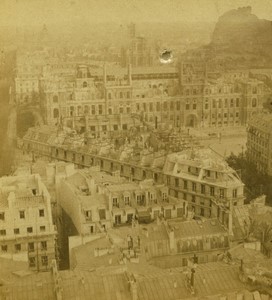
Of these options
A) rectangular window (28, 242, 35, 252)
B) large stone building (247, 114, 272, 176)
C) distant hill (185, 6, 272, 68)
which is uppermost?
distant hill (185, 6, 272, 68)

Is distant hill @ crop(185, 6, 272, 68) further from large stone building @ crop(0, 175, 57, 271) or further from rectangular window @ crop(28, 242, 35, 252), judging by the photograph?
rectangular window @ crop(28, 242, 35, 252)

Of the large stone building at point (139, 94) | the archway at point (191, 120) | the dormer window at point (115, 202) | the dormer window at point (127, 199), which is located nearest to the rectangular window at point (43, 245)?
→ the dormer window at point (115, 202)

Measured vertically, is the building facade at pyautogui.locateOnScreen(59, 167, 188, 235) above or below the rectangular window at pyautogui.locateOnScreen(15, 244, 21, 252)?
above

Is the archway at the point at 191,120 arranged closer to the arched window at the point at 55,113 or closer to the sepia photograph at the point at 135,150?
the sepia photograph at the point at 135,150

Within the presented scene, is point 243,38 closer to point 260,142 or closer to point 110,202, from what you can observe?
point 260,142

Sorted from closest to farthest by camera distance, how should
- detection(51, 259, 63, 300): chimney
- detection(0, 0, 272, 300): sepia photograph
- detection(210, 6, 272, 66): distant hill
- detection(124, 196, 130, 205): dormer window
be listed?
detection(51, 259, 63, 300): chimney, detection(0, 0, 272, 300): sepia photograph, detection(210, 6, 272, 66): distant hill, detection(124, 196, 130, 205): dormer window

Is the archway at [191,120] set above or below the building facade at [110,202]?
above

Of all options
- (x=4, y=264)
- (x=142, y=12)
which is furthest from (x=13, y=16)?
(x=4, y=264)

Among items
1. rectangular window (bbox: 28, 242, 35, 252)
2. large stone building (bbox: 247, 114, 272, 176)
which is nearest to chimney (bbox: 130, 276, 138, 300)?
rectangular window (bbox: 28, 242, 35, 252)
